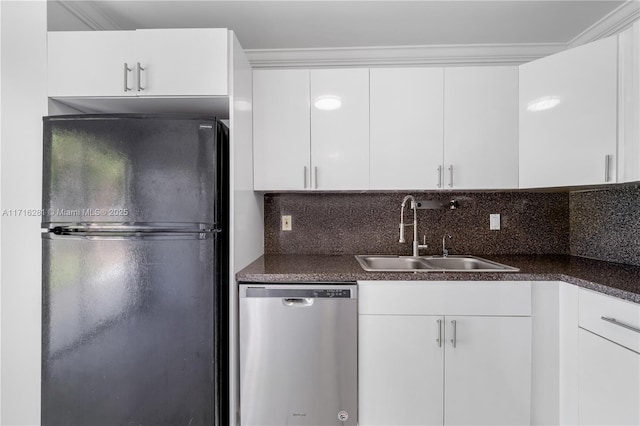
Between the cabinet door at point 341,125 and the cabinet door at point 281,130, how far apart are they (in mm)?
50

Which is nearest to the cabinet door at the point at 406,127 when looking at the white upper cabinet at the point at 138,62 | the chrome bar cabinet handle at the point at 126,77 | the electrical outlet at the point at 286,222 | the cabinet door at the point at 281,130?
the cabinet door at the point at 281,130

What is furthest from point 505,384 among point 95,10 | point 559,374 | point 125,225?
point 95,10

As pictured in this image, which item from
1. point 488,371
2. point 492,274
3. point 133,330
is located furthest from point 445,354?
point 133,330

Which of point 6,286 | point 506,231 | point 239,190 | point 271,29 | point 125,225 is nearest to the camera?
point 125,225

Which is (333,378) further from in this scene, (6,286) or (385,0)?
(385,0)

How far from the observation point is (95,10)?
1.77 meters

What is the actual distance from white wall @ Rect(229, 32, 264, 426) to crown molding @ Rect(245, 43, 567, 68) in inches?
17.7

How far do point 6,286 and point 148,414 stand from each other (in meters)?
0.95

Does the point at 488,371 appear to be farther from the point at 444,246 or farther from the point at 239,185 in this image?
the point at 239,185

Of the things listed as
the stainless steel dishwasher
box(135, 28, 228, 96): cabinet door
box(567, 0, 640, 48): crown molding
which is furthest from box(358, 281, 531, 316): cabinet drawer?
box(567, 0, 640, 48): crown molding

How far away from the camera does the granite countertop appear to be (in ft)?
4.53

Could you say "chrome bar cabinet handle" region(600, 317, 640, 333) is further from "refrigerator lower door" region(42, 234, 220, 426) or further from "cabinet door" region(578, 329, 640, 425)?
"refrigerator lower door" region(42, 234, 220, 426)

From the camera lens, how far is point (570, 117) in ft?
5.41

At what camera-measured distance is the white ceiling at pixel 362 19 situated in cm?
175
